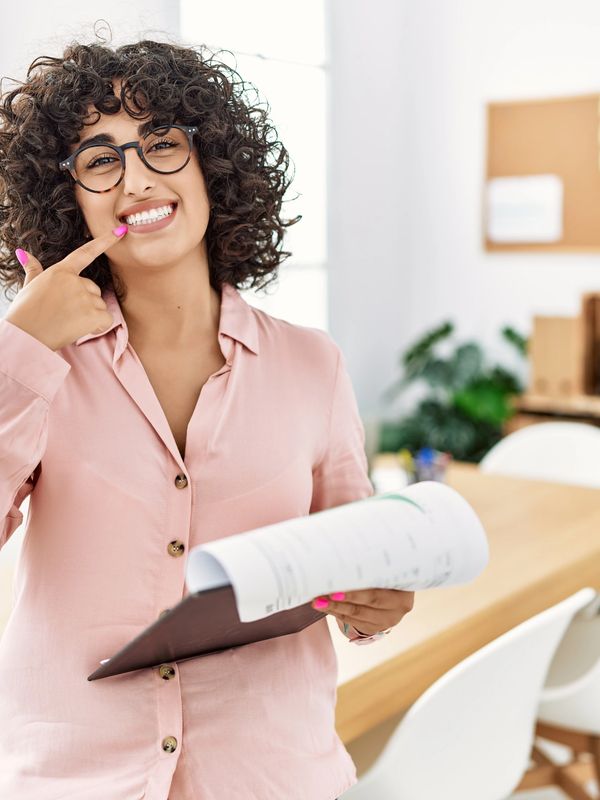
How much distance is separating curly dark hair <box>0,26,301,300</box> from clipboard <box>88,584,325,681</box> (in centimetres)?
42

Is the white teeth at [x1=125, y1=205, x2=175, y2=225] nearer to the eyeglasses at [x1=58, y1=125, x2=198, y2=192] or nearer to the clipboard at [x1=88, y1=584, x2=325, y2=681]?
the eyeglasses at [x1=58, y1=125, x2=198, y2=192]

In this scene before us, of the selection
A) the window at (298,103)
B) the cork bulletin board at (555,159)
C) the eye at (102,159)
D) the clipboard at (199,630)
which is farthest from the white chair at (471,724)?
the cork bulletin board at (555,159)

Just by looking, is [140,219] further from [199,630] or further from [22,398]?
[199,630]

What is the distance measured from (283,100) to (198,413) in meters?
3.06

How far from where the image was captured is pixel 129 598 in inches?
41.6

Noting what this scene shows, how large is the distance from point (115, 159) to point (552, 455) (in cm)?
227

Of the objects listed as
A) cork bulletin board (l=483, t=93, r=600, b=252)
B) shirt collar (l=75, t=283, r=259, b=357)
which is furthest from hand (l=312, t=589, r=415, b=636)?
cork bulletin board (l=483, t=93, r=600, b=252)

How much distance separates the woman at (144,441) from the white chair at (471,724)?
393mm

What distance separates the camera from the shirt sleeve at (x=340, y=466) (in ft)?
3.96

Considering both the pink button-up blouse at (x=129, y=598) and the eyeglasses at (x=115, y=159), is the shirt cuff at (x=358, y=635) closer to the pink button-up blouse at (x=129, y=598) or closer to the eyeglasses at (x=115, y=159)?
the pink button-up blouse at (x=129, y=598)

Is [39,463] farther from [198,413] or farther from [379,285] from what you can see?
[379,285]

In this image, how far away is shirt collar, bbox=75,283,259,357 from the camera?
3.67 feet

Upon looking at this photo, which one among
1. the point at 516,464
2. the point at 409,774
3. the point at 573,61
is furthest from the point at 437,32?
the point at 409,774

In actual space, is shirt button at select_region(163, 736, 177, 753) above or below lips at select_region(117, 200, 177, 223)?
below
